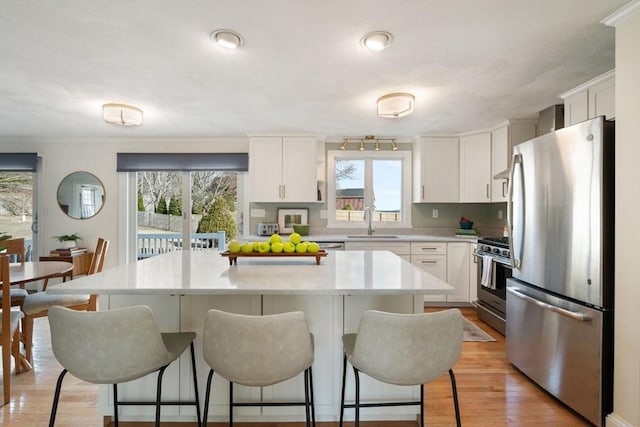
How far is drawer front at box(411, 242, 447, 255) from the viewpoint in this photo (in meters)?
3.97

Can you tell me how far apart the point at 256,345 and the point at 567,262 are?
1836 mm

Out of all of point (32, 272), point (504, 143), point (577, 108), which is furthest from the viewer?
point (504, 143)

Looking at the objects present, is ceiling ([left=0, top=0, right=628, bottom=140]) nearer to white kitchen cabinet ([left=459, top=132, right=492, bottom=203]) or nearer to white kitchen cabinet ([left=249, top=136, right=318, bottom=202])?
white kitchen cabinet ([left=459, top=132, right=492, bottom=203])

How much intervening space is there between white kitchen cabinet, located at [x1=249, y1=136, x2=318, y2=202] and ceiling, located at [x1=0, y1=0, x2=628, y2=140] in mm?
672

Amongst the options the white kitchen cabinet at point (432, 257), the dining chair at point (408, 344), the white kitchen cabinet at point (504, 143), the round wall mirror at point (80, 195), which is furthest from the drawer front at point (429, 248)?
the round wall mirror at point (80, 195)

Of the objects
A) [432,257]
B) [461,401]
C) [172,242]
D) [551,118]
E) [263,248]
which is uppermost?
[551,118]

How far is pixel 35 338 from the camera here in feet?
9.88

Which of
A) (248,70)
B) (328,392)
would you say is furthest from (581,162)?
(248,70)

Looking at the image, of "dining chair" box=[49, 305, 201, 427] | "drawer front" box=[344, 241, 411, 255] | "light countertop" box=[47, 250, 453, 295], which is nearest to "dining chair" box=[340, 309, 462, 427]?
"light countertop" box=[47, 250, 453, 295]

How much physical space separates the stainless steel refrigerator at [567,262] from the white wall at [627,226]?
0.07 metres

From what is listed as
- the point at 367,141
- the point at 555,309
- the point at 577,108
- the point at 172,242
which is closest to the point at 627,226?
the point at 555,309

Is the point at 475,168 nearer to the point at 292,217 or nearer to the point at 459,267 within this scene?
the point at 459,267

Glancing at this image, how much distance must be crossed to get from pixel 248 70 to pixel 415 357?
7.01 ft

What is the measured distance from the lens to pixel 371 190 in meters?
4.61
